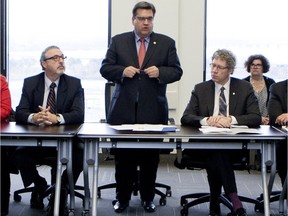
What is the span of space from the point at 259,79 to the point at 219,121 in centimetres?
179

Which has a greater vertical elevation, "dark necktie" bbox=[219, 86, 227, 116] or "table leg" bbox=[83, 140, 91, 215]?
"dark necktie" bbox=[219, 86, 227, 116]

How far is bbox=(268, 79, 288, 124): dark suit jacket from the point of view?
12.7ft

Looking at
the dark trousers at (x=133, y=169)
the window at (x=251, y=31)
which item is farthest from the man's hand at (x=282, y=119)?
the window at (x=251, y=31)

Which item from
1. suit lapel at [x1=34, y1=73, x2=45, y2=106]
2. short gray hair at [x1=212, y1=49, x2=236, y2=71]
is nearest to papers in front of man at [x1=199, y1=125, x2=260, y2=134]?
short gray hair at [x1=212, y1=49, x2=236, y2=71]

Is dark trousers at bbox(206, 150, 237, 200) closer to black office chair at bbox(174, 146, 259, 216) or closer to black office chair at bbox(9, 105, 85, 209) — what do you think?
black office chair at bbox(174, 146, 259, 216)

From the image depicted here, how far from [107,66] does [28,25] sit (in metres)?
2.73

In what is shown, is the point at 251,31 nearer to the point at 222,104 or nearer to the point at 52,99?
the point at 222,104

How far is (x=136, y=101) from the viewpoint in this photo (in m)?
3.98

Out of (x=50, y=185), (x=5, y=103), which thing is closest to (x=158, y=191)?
(x=50, y=185)

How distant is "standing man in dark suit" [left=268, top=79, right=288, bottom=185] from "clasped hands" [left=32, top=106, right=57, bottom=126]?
1.63m

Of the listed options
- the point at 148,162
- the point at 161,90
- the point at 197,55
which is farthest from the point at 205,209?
the point at 197,55

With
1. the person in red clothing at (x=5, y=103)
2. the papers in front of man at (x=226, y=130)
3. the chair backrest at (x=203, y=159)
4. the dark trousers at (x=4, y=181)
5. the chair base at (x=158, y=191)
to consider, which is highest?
the person in red clothing at (x=5, y=103)

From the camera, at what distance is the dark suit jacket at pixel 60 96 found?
12.7 ft

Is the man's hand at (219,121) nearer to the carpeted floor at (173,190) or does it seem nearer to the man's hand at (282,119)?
the man's hand at (282,119)
